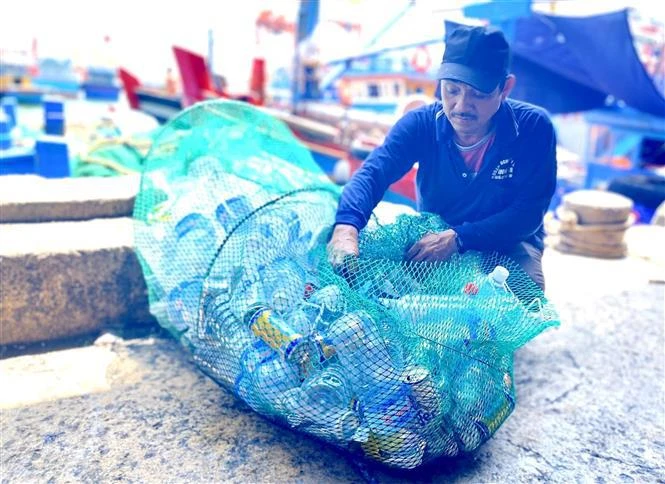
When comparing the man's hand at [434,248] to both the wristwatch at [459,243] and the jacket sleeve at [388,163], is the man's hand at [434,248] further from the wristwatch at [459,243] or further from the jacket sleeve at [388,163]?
the jacket sleeve at [388,163]

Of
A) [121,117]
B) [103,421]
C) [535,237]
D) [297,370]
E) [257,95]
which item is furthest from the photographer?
[121,117]

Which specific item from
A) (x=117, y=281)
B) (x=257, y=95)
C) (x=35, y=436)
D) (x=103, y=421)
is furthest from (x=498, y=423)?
(x=257, y=95)

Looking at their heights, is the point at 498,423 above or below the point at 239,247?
below

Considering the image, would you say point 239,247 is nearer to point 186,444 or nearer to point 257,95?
point 186,444

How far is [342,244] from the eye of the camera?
2230mm

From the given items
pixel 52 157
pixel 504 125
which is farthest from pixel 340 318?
pixel 52 157

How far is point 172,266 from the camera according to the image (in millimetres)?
2627

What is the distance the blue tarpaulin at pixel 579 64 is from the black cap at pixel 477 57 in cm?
683

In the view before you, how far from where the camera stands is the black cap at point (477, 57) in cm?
221

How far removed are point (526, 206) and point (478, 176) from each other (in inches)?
9.4

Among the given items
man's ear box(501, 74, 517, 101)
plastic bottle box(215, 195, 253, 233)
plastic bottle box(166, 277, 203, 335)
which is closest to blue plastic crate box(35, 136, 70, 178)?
plastic bottle box(215, 195, 253, 233)

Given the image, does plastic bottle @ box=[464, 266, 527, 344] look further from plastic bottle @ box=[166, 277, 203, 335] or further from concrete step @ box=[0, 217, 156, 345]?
concrete step @ box=[0, 217, 156, 345]

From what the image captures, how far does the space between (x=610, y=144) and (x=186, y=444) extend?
9.79 metres

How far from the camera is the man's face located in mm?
2258
